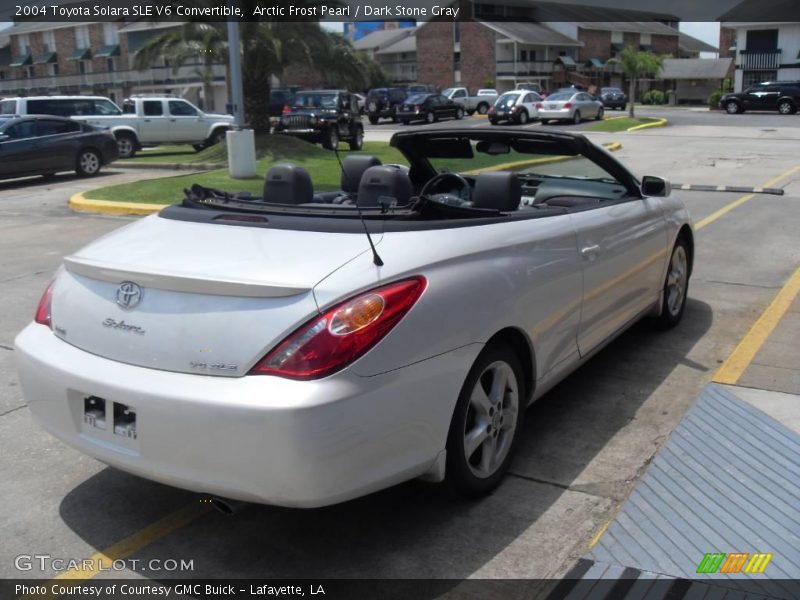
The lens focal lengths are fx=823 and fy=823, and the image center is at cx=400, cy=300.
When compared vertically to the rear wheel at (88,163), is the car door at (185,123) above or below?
above

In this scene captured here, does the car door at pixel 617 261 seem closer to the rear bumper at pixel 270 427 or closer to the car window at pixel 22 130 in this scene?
the rear bumper at pixel 270 427

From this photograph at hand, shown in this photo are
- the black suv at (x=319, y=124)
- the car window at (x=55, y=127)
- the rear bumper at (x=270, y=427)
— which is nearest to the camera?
the rear bumper at (x=270, y=427)

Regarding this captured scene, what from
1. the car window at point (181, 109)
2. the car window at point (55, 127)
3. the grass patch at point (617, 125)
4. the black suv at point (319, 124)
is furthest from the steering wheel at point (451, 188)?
the grass patch at point (617, 125)

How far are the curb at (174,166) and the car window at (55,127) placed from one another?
2.24 meters

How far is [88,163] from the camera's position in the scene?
1877cm

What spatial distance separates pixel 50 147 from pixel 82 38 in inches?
2149

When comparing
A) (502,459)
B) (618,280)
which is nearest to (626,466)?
(502,459)

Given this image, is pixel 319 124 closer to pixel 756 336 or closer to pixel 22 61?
pixel 756 336

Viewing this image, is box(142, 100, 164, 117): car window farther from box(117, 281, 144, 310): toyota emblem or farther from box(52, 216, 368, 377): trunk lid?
box(117, 281, 144, 310): toyota emblem

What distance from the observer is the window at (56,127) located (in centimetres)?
1765

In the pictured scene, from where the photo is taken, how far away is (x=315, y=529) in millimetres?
3422

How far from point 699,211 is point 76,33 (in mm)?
65514

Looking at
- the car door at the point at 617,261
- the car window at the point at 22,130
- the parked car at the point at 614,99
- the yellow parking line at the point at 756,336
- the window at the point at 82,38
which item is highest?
the window at the point at 82,38

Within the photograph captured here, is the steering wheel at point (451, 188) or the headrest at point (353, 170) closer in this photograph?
the headrest at point (353, 170)
